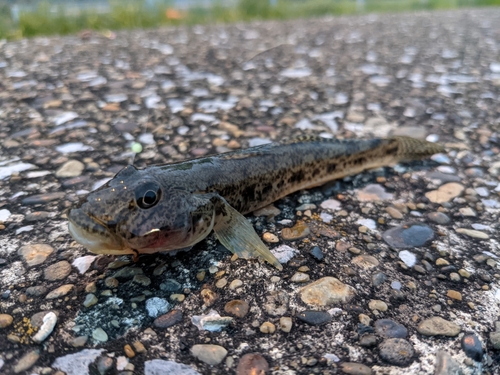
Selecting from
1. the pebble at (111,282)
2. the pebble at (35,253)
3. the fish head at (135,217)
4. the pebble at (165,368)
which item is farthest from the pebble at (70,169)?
the pebble at (165,368)

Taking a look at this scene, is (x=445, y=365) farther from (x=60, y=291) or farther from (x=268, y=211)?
(x=60, y=291)

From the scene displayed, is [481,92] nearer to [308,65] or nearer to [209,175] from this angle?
[308,65]

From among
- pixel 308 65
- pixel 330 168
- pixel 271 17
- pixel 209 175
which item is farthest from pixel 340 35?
pixel 209 175

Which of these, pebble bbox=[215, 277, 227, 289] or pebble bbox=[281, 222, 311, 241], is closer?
pebble bbox=[215, 277, 227, 289]

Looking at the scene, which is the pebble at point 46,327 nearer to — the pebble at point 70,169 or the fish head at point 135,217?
the fish head at point 135,217

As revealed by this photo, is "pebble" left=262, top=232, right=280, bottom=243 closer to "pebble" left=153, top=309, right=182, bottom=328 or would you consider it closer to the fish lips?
"pebble" left=153, top=309, right=182, bottom=328

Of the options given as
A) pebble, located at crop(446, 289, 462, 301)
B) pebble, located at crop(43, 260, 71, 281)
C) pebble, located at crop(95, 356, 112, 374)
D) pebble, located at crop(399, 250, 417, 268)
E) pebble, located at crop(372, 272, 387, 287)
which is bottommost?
pebble, located at crop(446, 289, 462, 301)

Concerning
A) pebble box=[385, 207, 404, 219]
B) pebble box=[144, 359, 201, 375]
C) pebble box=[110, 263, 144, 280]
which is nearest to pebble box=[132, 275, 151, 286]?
pebble box=[110, 263, 144, 280]
